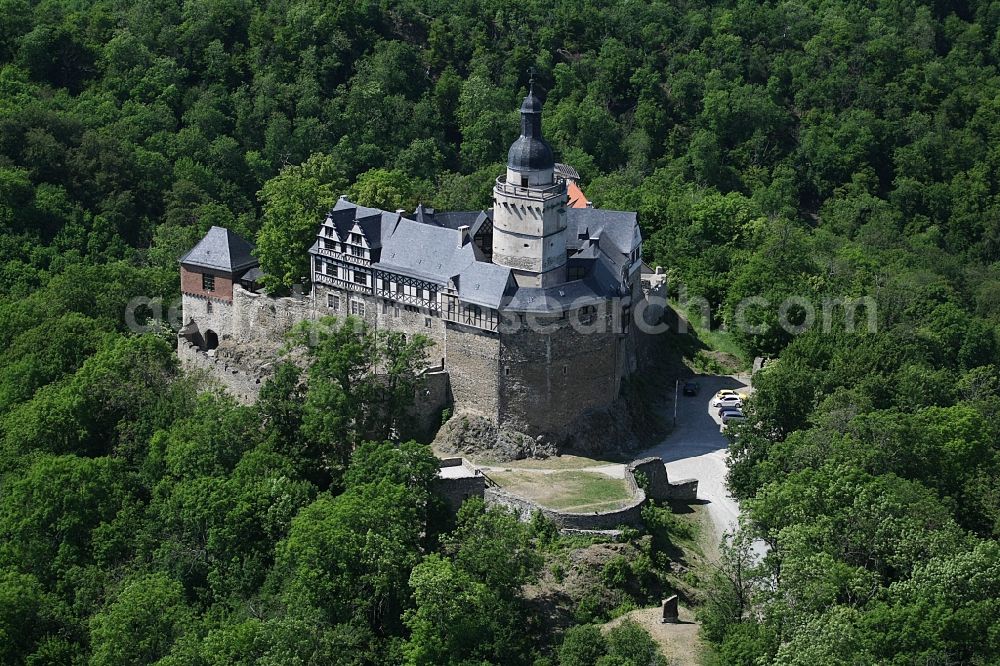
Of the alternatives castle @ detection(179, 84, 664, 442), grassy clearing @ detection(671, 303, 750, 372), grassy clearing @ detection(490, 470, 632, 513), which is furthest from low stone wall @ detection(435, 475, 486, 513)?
grassy clearing @ detection(671, 303, 750, 372)

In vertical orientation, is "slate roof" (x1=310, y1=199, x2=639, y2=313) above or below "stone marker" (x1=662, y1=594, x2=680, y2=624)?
above

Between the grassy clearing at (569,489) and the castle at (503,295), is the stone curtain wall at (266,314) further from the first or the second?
the grassy clearing at (569,489)

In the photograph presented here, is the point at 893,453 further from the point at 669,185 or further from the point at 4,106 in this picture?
the point at 4,106

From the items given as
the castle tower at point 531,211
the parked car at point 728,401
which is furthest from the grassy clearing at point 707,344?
the castle tower at point 531,211

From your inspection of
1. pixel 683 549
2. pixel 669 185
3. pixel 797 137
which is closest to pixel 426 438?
pixel 683 549

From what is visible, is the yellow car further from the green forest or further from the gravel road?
the green forest

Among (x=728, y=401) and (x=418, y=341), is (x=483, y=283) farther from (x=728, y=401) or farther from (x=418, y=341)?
(x=728, y=401)

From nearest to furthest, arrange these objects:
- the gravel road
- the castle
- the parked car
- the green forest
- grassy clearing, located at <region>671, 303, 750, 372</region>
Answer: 1. the green forest
2. the gravel road
3. the castle
4. the parked car
5. grassy clearing, located at <region>671, 303, 750, 372</region>
